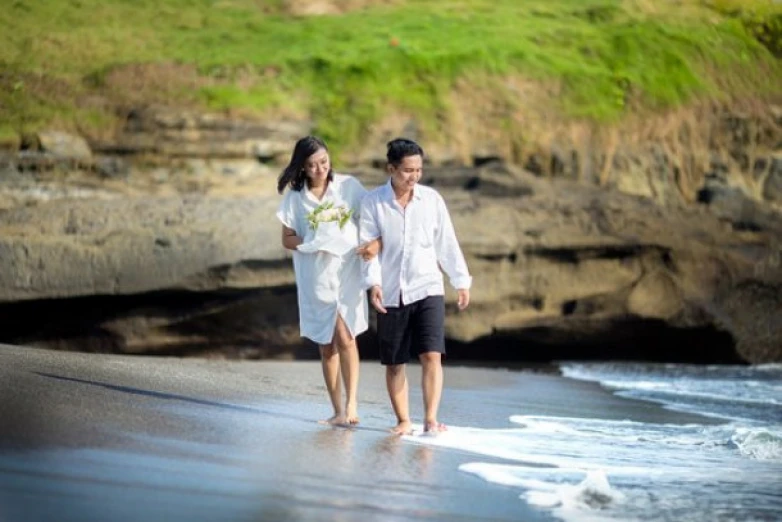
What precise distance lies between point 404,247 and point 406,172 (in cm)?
41

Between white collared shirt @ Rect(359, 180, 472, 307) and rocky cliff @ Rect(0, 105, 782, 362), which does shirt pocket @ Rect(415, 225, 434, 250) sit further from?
rocky cliff @ Rect(0, 105, 782, 362)

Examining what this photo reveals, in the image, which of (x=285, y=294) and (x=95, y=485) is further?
(x=285, y=294)

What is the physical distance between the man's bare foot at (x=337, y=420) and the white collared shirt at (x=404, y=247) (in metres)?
0.68

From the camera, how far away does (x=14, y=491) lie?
513 cm

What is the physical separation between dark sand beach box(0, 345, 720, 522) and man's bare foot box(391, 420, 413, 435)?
74 millimetres

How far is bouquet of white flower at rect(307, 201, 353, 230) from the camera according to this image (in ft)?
27.3

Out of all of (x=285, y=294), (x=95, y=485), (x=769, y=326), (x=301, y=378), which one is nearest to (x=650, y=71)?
(x=769, y=326)

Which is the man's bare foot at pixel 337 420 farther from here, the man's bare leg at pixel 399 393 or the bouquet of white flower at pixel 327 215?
the bouquet of white flower at pixel 327 215

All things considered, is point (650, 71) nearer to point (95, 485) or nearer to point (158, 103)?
point (158, 103)

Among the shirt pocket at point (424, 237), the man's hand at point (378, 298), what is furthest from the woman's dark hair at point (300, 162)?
the man's hand at point (378, 298)

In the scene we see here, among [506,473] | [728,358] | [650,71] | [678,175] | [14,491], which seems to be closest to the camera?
[14,491]

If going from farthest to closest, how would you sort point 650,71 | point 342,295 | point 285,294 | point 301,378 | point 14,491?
1. point 650,71
2. point 285,294
3. point 301,378
4. point 342,295
5. point 14,491

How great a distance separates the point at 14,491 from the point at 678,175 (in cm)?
1542

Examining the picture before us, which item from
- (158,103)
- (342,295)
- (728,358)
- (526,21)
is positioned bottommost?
(728,358)
